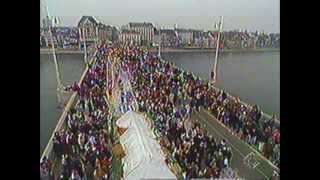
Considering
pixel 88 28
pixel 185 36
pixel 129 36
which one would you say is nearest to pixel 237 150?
pixel 185 36

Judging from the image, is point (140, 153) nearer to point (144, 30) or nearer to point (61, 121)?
point (61, 121)

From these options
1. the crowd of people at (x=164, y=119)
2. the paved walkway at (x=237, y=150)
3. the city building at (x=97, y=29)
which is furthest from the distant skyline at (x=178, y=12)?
the paved walkway at (x=237, y=150)

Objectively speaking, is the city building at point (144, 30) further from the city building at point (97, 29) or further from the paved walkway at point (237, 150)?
the paved walkway at point (237, 150)

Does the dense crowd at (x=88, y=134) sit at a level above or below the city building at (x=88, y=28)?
below

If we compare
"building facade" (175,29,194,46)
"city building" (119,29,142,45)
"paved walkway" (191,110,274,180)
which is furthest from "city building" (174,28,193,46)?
"paved walkway" (191,110,274,180)
